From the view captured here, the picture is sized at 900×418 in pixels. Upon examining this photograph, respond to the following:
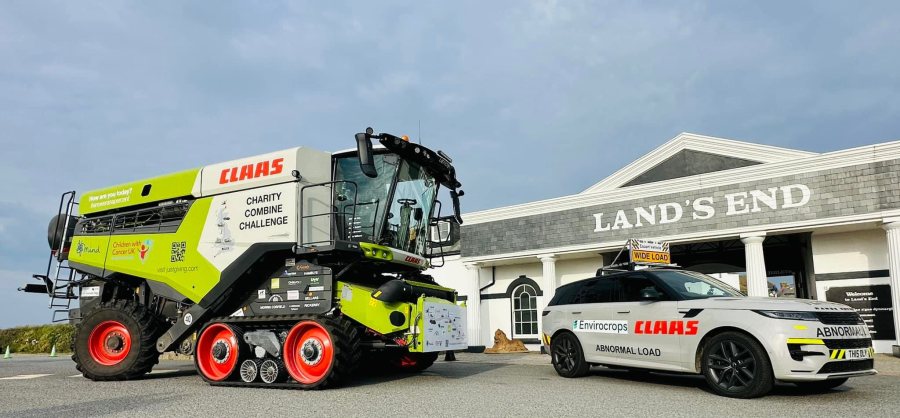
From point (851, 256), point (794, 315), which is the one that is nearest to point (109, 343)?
point (794, 315)

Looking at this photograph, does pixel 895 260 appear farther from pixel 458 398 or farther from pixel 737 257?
pixel 458 398

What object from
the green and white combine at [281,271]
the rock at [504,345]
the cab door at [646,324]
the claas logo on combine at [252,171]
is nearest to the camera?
the cab door at [646,324]

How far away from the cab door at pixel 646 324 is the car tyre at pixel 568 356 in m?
0.72

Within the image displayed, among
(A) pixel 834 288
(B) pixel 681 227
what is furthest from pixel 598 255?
(A) pixel 834 288

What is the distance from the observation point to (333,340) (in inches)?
324

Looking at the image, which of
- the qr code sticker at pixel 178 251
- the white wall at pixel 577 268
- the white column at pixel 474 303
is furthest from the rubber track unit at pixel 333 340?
the white column at pixel 474 303

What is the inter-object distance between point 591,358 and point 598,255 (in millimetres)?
10565

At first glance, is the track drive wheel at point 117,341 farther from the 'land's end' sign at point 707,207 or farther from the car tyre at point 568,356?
the 'land's end' sign at point 707,207

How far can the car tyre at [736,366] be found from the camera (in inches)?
270

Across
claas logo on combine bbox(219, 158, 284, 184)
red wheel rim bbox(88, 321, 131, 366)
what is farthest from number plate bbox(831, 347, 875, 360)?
red wheel rim bbox(88, 321, 131, 366)

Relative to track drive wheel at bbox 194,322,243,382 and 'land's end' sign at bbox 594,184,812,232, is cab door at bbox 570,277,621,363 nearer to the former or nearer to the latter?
track drive wheel at bbox 194,322,243,382

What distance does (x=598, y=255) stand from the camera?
1961cm

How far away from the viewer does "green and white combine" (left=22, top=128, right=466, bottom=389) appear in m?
8.77

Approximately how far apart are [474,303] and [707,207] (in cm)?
861
